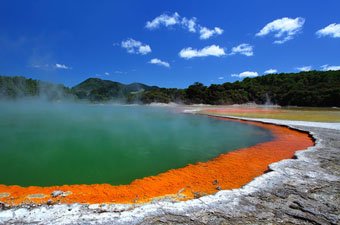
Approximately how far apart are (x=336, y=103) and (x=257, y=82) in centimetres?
4605

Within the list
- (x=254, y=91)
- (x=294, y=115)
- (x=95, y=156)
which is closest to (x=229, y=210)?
(x=95, y=156)

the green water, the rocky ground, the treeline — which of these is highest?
the treeline

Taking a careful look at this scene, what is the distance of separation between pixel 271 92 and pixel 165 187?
88.4 metres

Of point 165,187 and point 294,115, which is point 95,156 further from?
point 294,115

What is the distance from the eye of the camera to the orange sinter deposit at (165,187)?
17.7 ft

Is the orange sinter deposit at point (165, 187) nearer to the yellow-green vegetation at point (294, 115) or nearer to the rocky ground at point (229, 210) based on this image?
the rocky ground at point (229, 210)

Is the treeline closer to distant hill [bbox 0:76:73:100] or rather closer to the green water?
distant hill [bbox 0:76:73:100]

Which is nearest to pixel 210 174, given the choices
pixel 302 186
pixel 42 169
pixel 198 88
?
pixel 302 186

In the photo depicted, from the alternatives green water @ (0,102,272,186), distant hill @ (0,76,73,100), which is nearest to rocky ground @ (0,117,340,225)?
green water @ (0,102,272,186)

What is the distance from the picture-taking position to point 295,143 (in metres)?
12.3

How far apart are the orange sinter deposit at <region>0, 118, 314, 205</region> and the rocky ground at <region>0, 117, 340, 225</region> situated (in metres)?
0.71

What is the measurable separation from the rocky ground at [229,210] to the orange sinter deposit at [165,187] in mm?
706

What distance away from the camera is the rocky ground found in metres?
3.97

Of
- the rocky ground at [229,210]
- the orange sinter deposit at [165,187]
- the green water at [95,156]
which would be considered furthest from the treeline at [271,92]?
the rocky ground at [229,210]
